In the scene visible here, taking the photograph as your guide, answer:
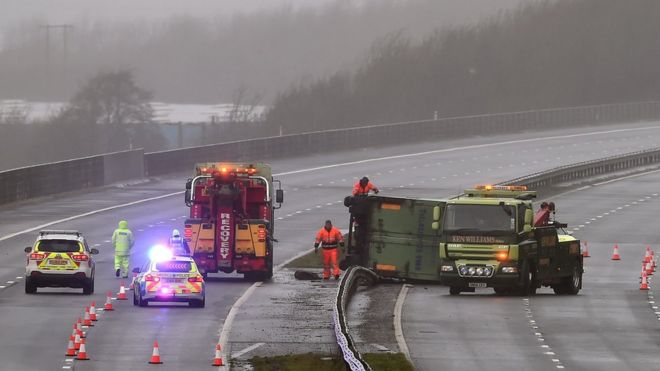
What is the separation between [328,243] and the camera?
147 feet

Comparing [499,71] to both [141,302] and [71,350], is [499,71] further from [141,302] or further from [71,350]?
[71,350]

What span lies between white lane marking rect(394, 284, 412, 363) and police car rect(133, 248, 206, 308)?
4511 millimetres

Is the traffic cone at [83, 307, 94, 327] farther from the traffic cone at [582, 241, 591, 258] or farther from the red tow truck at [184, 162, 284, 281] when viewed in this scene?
the traffic cone at [582, 241, 591, 258]

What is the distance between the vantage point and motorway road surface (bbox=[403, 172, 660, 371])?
2906 centimetres

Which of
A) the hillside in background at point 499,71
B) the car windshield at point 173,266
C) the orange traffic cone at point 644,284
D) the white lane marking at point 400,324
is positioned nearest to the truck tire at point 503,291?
the white lane marking at point 400,324

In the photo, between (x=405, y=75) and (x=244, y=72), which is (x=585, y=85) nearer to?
(x=405, y=75)

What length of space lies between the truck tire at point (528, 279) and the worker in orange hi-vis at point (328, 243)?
621 cm

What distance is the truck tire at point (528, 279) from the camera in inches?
1548

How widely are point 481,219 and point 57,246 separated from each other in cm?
1000

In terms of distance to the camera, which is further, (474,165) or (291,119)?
(291,119)

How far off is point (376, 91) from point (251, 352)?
135247mm

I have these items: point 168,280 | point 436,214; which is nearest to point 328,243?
point 436,214

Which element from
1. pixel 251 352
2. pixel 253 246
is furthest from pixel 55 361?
pixel 253 246

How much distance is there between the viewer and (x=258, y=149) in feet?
288
